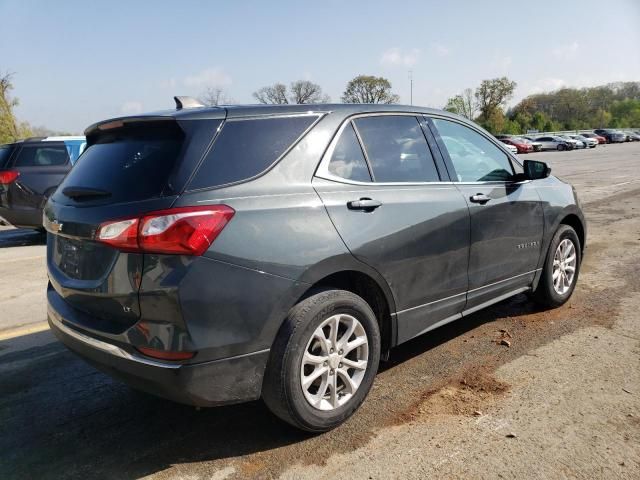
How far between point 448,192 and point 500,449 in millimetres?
1669

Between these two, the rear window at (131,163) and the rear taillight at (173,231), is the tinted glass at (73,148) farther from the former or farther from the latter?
the rear taillight at (173,231)

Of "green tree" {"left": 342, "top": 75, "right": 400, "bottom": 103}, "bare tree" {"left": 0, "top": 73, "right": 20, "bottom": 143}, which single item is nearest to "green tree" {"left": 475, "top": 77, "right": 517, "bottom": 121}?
"green tree" {"left": 342, "top": 75, "right": 400, "bottom": 103}

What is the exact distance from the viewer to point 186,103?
327 centimetres

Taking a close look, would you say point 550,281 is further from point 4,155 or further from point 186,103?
point 4,155

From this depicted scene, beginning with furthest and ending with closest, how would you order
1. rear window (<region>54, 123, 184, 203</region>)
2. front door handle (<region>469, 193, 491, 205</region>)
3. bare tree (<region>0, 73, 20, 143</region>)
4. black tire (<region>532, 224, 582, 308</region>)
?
1. bare tree (<region>0, 73, 20, 143</region>)
2. black tire (<region>532, 224, 582, 308</region>)
3. front door handle (<region>469, 193, 491, 205</region>)
4. rear window (<region>54, 123, 184, 203</region>)

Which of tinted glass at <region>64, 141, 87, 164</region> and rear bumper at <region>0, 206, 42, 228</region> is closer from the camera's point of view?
rear bumper at <region>0, 206, 42, 228</region>

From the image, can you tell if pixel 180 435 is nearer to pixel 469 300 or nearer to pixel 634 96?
pixel 469 300

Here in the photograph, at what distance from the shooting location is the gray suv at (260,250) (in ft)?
7.89

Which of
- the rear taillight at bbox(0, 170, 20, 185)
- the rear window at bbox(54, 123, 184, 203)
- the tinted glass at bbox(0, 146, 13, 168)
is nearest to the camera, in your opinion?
the rear window at bbox(54, 123, 184, 203)

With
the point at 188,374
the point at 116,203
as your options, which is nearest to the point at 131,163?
the point at 116,203

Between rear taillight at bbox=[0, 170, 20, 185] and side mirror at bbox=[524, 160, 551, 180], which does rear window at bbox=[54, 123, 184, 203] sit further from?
rear taillight at bbox=[0, 170, 20, 185]

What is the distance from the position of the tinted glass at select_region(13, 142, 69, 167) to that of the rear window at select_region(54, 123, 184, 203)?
7.50 meters

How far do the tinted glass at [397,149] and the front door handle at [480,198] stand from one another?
33cm

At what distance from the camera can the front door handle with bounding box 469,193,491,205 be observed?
3.72 m
